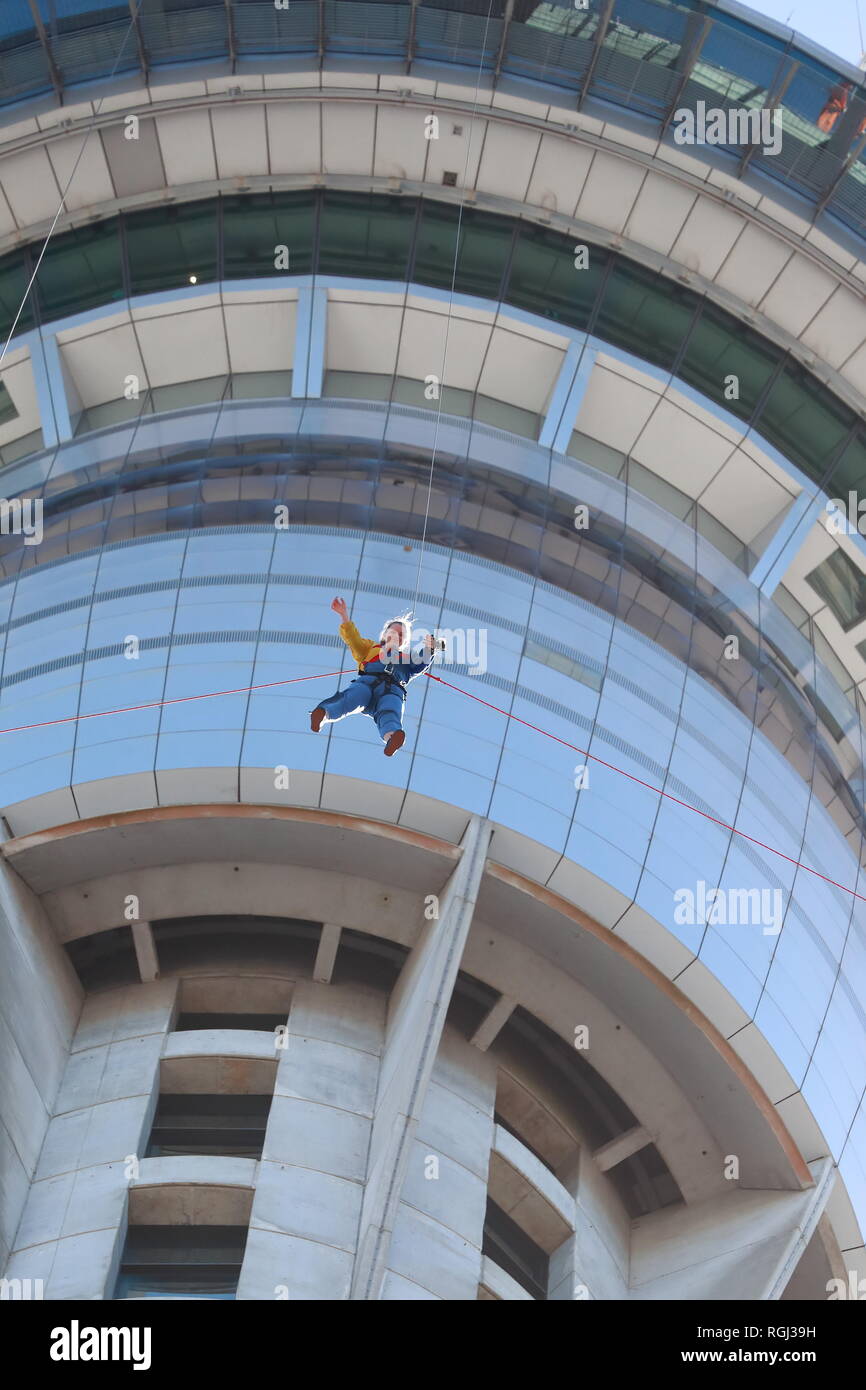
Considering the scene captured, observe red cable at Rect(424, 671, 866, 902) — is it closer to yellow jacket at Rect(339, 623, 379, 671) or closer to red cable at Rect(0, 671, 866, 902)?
red cable at Rect(0, 671, 866, 902)

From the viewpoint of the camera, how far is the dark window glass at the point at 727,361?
3569 centimetres

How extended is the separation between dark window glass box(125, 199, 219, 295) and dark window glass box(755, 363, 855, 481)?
10.8 m

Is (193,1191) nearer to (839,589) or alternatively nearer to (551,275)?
(839,589)

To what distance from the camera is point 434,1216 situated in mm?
26062

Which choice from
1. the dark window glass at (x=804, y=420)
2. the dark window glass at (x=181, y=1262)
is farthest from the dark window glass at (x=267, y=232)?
the dark window glass at (x=181, y=1262)

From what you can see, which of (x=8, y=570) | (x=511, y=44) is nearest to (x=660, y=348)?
(x=511, y=44)

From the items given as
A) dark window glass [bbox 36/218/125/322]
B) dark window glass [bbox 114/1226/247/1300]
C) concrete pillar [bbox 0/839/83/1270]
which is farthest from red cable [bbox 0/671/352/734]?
dark window glass [bbox 36/218/125/322]

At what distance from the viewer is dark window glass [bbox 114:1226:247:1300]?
2500 cm

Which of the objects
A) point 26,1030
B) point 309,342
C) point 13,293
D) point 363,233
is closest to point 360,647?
point 26,1030

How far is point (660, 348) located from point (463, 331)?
3692 millimetres

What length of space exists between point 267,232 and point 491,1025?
15.2 m

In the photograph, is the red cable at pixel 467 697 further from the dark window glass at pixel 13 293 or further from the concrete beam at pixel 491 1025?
the dark window glass at pixel 13 293
